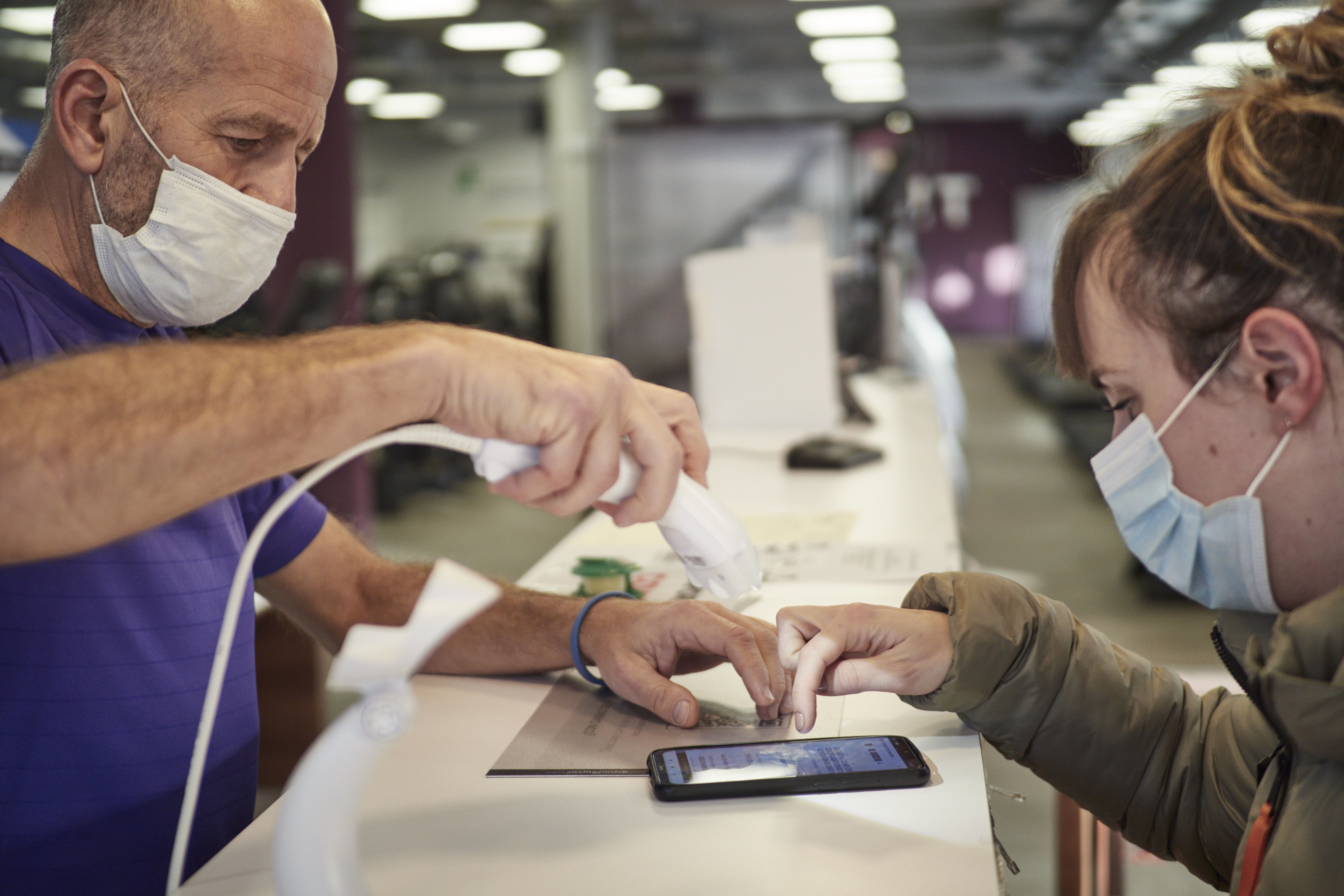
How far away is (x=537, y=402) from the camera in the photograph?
2.42 ft

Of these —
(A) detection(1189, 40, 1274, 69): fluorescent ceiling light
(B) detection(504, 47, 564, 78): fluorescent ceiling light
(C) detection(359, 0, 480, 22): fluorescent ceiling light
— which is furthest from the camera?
(B) detection(504, 47, 564, 78): fluorescent ceiling light

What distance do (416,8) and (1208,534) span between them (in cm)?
814

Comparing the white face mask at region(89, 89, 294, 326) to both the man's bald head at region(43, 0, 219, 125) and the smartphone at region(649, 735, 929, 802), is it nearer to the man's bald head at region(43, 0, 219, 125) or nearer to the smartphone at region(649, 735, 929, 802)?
the man's bald head at region(43, 0, 219, 125)

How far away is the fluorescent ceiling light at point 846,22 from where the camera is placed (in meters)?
9.04

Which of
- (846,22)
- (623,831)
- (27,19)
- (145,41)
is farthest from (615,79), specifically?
(623,831)

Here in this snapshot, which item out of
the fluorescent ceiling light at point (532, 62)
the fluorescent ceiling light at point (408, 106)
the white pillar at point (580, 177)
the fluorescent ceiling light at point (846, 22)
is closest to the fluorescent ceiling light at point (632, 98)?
the fluorescent ceiling light at point (532, 62)

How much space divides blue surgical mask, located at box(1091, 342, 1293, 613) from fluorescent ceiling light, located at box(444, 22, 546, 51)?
28.1 ft

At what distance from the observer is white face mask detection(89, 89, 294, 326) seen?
111cm

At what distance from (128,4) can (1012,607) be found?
1.06 m

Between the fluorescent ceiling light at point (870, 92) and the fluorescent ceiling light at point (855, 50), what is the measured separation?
1687 mm

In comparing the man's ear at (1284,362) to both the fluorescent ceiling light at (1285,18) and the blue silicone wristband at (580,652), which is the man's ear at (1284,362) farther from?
the blue silicone wristband at (580,652)

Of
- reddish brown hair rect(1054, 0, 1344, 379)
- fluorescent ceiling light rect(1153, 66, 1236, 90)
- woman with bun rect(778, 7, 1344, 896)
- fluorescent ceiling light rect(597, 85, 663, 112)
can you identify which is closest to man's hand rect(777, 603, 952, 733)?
woman with bun rect(778, 7, 1344, 896)

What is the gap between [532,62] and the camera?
1054 cm

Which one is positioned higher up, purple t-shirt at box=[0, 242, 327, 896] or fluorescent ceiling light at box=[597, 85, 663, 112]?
purple t-shirt at box=[0, 242, 327, 896]
